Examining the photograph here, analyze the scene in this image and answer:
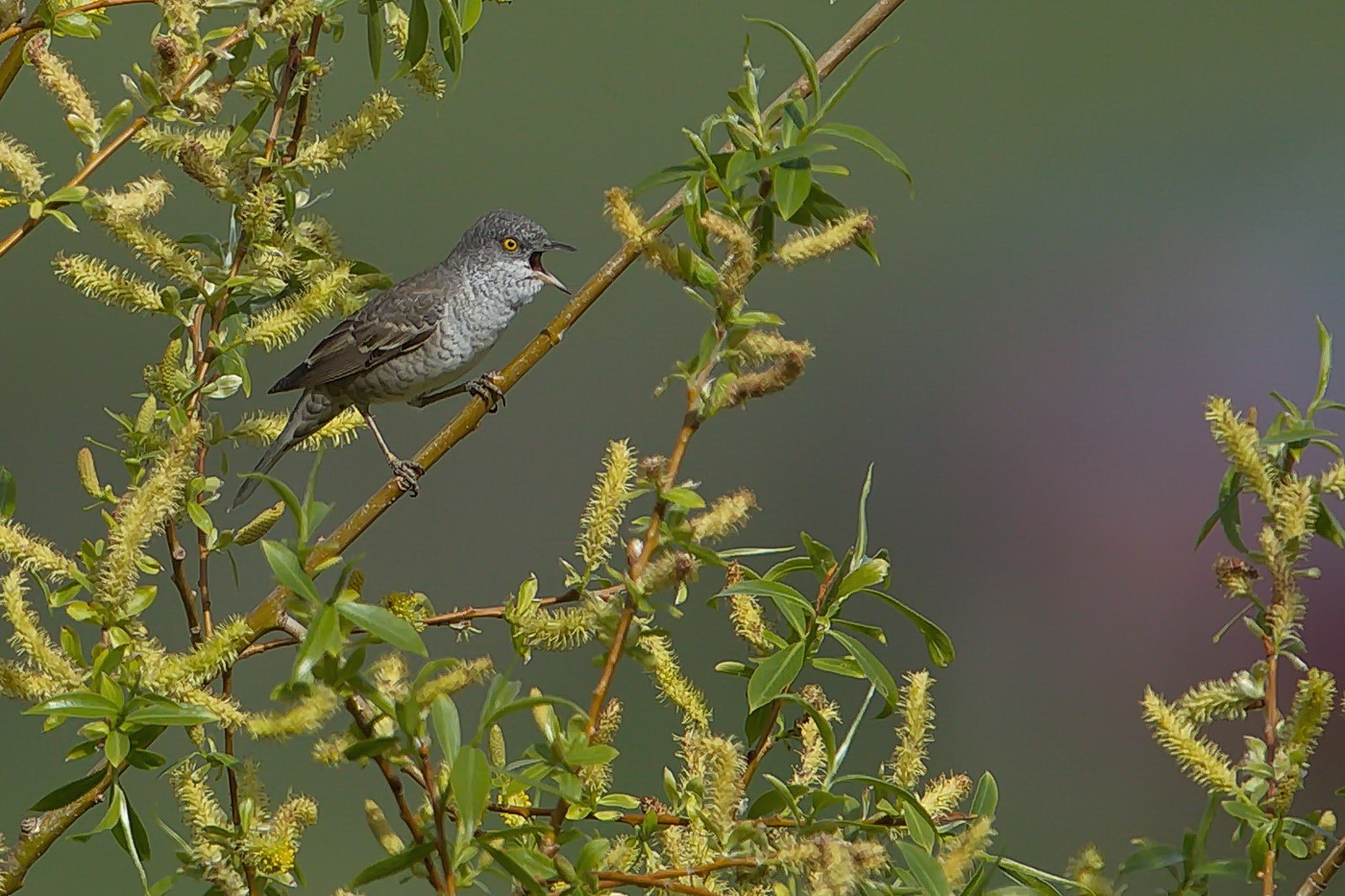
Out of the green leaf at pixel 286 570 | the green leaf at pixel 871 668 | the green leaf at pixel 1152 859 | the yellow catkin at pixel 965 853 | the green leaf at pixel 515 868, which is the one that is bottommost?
the green leaf at pixel 1152 859

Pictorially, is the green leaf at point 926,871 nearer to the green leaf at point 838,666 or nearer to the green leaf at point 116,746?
the green leaf at point 838,666

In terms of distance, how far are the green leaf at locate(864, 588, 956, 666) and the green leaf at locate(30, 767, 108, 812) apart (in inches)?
11.0

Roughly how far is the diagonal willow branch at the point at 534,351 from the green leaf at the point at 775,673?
162 mm

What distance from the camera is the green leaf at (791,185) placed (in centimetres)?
45

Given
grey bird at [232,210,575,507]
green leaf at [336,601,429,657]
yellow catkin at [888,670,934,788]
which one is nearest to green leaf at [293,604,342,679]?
green leaf at [336,601,429,657]

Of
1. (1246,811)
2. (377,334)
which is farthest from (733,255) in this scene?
(377,334)

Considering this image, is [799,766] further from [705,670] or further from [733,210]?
[705,670]

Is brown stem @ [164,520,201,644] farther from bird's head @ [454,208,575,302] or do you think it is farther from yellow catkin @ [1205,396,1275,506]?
bird's head @ [454,208,575,302]

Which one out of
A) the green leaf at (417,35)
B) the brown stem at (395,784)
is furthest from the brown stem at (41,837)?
the green leaf at (417,35)

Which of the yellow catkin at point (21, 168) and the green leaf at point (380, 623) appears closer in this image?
the green leaf at point (380, 623)

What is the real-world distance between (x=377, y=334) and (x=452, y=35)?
0.95 m

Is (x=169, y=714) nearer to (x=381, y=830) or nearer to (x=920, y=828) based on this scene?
(x=381, y=830)

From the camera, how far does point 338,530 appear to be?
22.2 inches

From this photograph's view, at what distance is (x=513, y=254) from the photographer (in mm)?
1510
